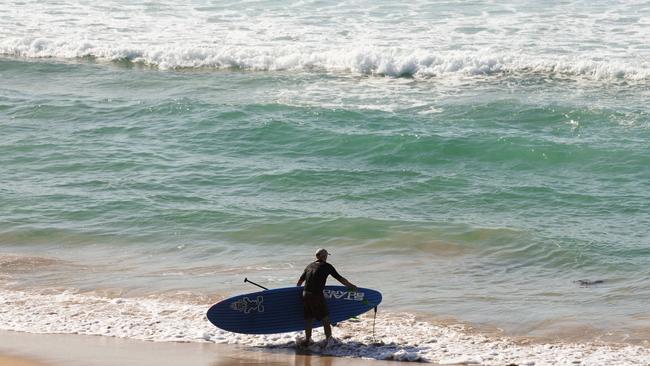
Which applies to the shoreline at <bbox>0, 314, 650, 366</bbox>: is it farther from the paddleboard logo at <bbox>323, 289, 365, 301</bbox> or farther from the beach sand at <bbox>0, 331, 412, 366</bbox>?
the paddleboard logo at <bbox>323, 289, 365, 301</bbox>

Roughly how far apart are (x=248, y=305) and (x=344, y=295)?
1283 millimetres

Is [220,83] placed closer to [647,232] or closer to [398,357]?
[647,232]

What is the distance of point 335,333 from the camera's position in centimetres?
1444

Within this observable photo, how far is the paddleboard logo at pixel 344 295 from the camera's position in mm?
14266

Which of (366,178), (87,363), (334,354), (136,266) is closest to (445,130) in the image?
(366,178)

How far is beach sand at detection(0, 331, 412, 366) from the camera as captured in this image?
1308 cm

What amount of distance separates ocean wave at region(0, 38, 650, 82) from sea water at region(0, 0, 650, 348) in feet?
0.21

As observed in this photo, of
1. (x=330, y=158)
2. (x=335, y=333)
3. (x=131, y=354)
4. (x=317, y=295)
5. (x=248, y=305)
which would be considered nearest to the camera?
(x=131, y=354)

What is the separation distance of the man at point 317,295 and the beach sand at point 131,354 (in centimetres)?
49

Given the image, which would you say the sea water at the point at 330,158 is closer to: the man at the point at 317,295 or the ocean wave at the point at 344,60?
the ocean wave at the point at 344,60

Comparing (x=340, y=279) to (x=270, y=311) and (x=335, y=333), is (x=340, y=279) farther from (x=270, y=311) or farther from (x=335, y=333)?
(x=270, y=311)

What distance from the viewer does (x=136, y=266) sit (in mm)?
17750

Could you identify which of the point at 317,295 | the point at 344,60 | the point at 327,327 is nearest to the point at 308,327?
the point at 327,327

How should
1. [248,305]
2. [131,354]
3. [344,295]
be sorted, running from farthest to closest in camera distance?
[344,295]
[248,305]
[131,354]
